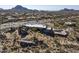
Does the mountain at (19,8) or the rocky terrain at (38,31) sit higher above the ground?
the mountain at (19,8)

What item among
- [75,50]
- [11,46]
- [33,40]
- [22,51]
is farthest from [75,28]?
[11,46]

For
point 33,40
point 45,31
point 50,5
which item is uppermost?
point 50,5

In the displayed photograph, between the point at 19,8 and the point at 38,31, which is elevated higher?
the point at 19,8

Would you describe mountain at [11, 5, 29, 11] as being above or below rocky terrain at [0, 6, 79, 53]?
above
